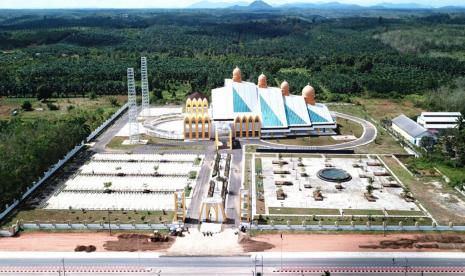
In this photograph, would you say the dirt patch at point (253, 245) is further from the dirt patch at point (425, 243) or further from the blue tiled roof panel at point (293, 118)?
the blue tiled roof panel at point (293, 118)

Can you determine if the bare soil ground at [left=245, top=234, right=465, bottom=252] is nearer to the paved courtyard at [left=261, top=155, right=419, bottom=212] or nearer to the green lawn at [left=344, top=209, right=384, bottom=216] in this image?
the green lawn at [left=344, top=209, right=384, bottom=216]

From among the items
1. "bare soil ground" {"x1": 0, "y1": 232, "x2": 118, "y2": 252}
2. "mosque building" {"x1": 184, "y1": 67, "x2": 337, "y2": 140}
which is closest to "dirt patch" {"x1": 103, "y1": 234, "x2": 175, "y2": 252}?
"bare soil ground" {"x1": 0, "y1": 232, "x2": 118, "y2": 252}

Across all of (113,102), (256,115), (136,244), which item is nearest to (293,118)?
(256,115)

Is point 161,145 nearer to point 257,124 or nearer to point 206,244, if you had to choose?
point 257,124

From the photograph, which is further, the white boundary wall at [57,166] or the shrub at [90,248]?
the white boundary wall at [57,166]

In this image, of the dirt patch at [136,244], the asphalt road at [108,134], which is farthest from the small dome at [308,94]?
the dirt patch at [136,244]

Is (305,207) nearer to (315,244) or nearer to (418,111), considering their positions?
(315,244)
